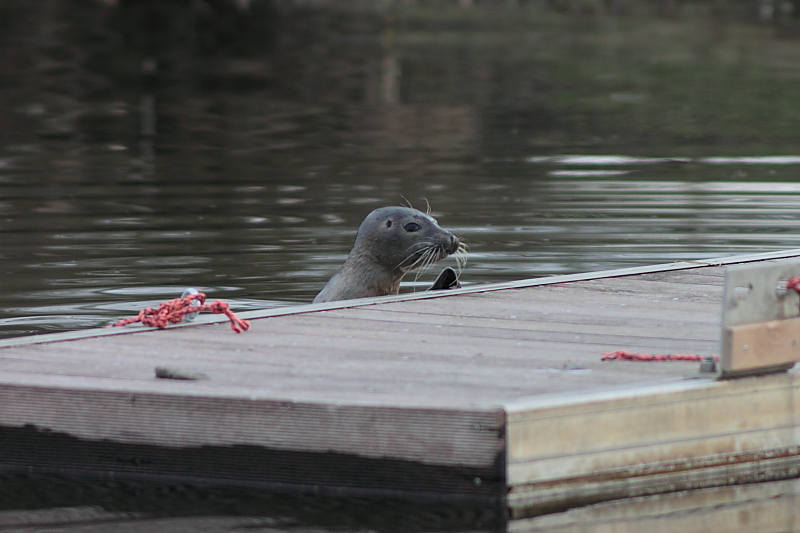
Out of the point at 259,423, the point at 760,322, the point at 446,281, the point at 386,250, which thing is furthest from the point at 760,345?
the point at 386,250

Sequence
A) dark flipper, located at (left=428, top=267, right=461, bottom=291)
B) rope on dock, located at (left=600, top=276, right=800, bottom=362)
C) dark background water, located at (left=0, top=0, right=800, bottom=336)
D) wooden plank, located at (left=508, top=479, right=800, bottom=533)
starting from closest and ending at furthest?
A: wooden plank, located at (left=508, top=479, right=800, bottom=533), rope on dock, located at (left=600, top=276, right=800, bottom=362), dark flipper, located at (left=428, top=267, right=461, bottom=291), dark background water, located at (left=0, top=0, right=800, bottom=336)

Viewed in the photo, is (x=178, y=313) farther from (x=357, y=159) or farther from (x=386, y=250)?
(x=357, y=159)

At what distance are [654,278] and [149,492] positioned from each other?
3.24 m

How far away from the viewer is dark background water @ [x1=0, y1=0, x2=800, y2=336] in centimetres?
977

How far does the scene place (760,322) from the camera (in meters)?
4.72

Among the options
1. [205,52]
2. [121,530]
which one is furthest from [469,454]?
[205,52]

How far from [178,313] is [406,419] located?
69.1 inches

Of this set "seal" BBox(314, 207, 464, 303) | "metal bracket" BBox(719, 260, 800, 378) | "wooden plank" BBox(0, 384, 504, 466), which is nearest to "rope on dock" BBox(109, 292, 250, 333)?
"wooden plank" BBox(0, 384, 504, 466)

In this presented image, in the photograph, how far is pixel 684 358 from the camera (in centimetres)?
511

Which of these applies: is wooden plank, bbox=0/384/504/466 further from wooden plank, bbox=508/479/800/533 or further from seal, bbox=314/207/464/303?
seal, bbox=314/207/464/303

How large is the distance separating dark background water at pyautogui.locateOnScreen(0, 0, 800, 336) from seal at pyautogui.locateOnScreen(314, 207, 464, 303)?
1398 millimetres

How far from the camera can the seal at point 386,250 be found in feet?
22.8

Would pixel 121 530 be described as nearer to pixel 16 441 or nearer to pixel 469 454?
pixel 16 441

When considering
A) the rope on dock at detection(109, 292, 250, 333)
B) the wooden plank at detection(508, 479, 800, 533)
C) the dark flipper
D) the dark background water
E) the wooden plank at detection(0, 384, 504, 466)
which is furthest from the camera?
the dark background water
